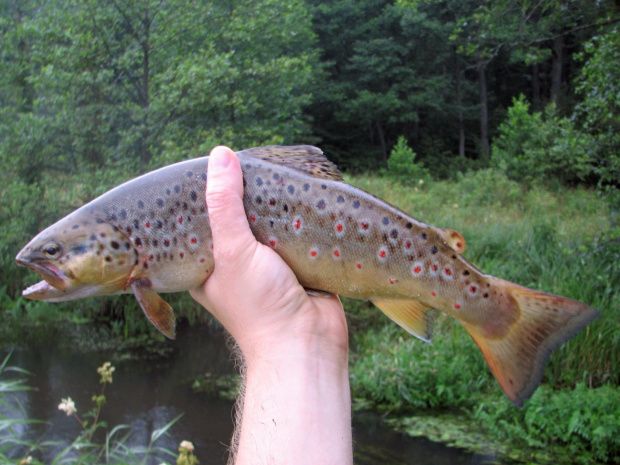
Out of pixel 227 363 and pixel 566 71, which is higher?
pixel 566 71

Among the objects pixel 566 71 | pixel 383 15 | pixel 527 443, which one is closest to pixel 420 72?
pixel 383 15

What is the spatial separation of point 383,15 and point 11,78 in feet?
89.6

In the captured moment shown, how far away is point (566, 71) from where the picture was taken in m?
38.5

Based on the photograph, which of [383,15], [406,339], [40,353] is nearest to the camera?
[406,339]

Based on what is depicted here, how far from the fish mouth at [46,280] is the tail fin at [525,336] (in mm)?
1756

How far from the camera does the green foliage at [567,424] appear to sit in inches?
242

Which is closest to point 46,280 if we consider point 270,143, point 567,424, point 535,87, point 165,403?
point 567,424

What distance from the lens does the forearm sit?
185 centimetres

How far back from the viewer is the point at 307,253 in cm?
236

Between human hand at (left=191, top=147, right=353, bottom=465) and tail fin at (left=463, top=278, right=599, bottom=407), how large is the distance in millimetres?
621

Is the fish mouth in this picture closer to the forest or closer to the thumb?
the thumb

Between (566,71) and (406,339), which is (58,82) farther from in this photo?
(566,71)

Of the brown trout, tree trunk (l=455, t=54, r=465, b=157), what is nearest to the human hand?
the brown trout

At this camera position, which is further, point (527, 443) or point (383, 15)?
point (383, 15)
